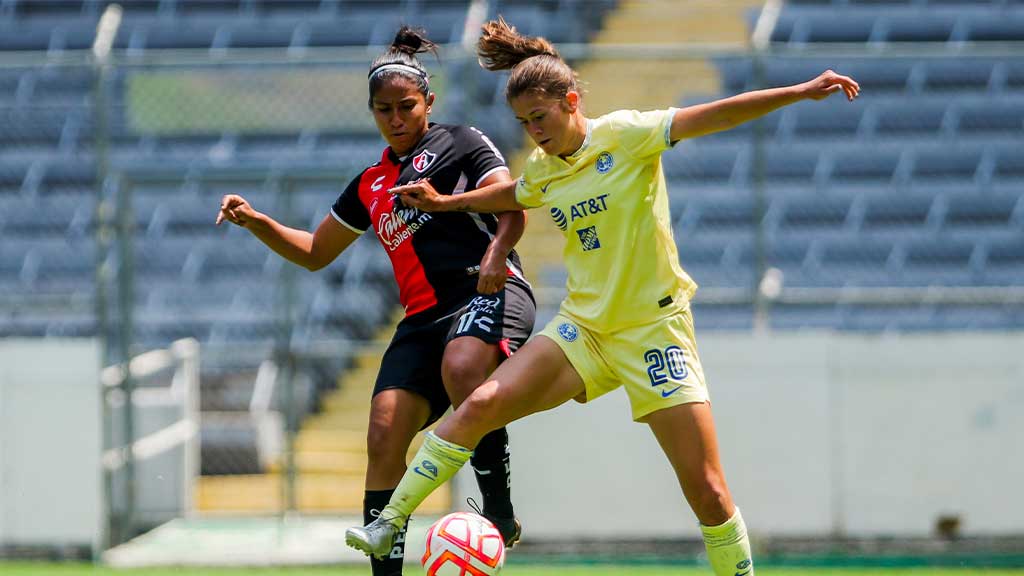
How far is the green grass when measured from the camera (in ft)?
25.9

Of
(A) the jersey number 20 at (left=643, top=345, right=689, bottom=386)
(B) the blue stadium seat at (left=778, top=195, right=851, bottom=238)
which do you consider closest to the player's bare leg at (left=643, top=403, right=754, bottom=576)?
(A) the jersey number 20 at (left=643, top=345, right=689, bottom=386)

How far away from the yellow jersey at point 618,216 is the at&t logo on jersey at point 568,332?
0.04 m

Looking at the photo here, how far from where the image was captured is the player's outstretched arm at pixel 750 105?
4.68 metres

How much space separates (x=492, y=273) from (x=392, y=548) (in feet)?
3.71

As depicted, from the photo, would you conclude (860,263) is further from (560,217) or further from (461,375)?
(461,375)

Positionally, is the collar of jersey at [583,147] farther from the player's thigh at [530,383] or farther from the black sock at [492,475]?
the black sock at [492,475]

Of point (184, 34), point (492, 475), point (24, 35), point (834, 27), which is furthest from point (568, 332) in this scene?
point (24, 35)

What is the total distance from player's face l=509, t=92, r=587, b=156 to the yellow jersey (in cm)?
7

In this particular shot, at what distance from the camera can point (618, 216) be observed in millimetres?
5020

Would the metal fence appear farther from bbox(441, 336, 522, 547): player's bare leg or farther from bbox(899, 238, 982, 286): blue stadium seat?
bbox(441, 336, 522, 547): player's bare leg

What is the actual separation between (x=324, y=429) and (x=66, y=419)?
1772mm

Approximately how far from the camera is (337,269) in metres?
9.30

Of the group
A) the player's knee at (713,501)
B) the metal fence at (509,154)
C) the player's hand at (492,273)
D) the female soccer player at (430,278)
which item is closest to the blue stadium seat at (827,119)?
the metal fence at (509,154)

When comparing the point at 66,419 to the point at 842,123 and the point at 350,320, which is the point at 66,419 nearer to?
the point at 350,320
